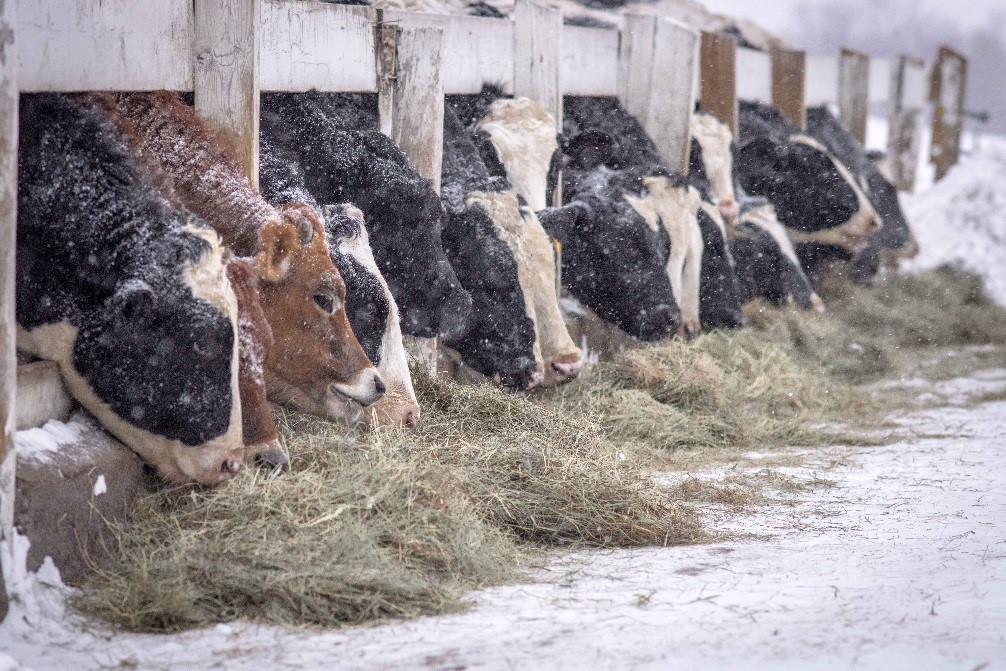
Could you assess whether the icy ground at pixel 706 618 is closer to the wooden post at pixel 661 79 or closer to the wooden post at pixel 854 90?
the wooden post at pixel 661 79

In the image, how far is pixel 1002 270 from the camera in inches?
534

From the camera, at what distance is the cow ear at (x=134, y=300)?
4223 millimetres

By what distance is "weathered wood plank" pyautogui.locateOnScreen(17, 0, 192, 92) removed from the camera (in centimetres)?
441

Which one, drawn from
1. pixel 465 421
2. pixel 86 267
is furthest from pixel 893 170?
pixel 86 267


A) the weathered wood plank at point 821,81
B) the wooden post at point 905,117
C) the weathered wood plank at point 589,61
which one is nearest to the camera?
the weathered wood plank at point 589,61

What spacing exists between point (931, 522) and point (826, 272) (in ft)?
24.6

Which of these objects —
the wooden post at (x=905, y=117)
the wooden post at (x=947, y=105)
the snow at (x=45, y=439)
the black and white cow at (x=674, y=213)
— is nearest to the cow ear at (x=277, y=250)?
the snow at (x=45, y=439)

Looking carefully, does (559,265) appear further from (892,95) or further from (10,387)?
(892,95)

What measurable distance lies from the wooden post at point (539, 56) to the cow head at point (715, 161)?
2.06m

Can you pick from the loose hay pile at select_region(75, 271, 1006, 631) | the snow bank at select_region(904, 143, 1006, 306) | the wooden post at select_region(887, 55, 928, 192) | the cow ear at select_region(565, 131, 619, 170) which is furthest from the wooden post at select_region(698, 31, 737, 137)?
the wooden post at select_region(887, 55, 928, 192)

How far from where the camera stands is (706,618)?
12.7 ft

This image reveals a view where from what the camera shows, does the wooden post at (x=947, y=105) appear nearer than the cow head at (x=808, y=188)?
No

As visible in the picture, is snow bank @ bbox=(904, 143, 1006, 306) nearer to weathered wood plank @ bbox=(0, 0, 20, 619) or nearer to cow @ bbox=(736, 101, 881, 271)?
cow @ bbox=(736, 101, 881, 271)

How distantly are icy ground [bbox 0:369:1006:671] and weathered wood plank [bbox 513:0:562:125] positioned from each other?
417 centimetres
